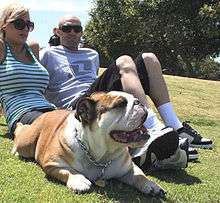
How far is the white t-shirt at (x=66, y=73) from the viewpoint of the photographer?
23.2ft

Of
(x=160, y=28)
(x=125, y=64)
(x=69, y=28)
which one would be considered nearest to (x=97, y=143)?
(x=125, y=64)

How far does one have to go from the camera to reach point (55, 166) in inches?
196

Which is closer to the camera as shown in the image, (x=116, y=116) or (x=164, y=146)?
(x=116, y=116)

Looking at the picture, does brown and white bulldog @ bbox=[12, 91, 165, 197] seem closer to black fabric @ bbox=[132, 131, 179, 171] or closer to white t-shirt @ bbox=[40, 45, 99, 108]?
black fabric @ bbox=[132, 131, 179, 171]

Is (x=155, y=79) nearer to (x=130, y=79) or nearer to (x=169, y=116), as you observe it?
(x=169, y=116)

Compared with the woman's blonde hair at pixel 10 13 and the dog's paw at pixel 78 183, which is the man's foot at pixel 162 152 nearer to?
the dog's paw at pixel 78 183

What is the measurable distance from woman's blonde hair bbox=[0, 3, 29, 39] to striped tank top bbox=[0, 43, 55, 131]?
29cm

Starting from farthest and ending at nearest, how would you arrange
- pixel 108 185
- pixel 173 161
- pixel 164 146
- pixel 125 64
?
pixel 125 64 < pixel 173 161 < pixel 164 146 < pixel 108 185

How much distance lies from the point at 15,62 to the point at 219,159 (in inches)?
108

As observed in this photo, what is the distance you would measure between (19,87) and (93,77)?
1.09 m

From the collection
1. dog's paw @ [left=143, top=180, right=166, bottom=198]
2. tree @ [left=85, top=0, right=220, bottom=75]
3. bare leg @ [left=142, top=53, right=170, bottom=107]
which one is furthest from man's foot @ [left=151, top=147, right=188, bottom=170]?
tree @ [left=85, top=0, right=220, bottom=75]

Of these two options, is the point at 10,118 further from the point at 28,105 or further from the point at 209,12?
the point at 209,12

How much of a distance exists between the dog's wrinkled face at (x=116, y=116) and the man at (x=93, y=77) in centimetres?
105

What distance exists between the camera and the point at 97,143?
16.0ft
